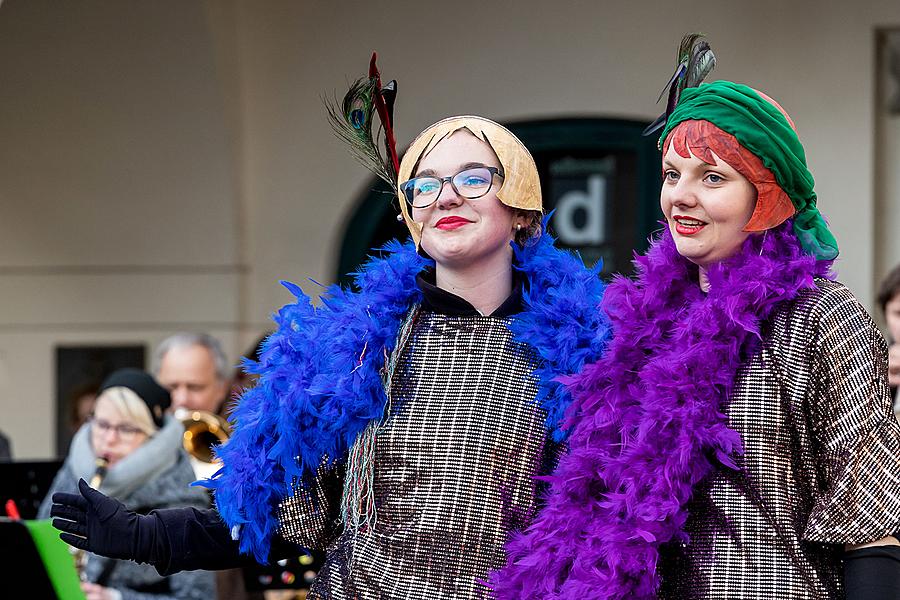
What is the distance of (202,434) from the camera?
218 inches

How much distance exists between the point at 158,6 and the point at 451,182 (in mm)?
5107

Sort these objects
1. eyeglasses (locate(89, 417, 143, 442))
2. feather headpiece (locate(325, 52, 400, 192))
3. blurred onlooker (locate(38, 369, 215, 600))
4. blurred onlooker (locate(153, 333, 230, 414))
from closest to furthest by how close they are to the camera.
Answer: feather headpiece (locate(325, 52, 400, 192)) < blurred onlooker (locate(38, 369, 215, 600)) < eyeglasses (locate(89, 417, 143, 442)) < blurred onlooker (locate(153, 333, 230, 414))

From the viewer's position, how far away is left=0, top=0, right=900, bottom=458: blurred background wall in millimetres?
7340

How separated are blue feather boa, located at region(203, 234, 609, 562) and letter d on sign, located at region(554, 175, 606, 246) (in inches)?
194

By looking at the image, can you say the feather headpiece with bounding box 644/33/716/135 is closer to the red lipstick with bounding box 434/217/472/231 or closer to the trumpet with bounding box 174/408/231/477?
the red lipstick with bounding box 434/217/472/231

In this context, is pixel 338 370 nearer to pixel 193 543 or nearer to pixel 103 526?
pixel 193 543

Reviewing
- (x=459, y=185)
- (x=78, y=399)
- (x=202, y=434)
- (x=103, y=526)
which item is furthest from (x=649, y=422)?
(x=78, y=399)

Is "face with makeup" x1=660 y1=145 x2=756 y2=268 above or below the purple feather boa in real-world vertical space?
above

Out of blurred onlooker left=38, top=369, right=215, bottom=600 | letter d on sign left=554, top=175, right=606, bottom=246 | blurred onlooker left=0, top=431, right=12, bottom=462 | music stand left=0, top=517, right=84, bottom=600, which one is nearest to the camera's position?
music stand left=0, top=517, right=84, bottom=600

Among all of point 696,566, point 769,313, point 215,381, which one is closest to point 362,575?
point 696,566

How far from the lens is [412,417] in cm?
Answer: 282

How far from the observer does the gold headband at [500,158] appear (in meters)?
2.88

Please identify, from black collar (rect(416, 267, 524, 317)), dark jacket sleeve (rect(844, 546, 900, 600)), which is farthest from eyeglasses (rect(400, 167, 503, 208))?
dark jacket sleeve (rect(844, 546, 900, 600))

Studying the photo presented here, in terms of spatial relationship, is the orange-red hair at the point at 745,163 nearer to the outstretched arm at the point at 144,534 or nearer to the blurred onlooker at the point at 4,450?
the outstretched arm at the point at 144,534
